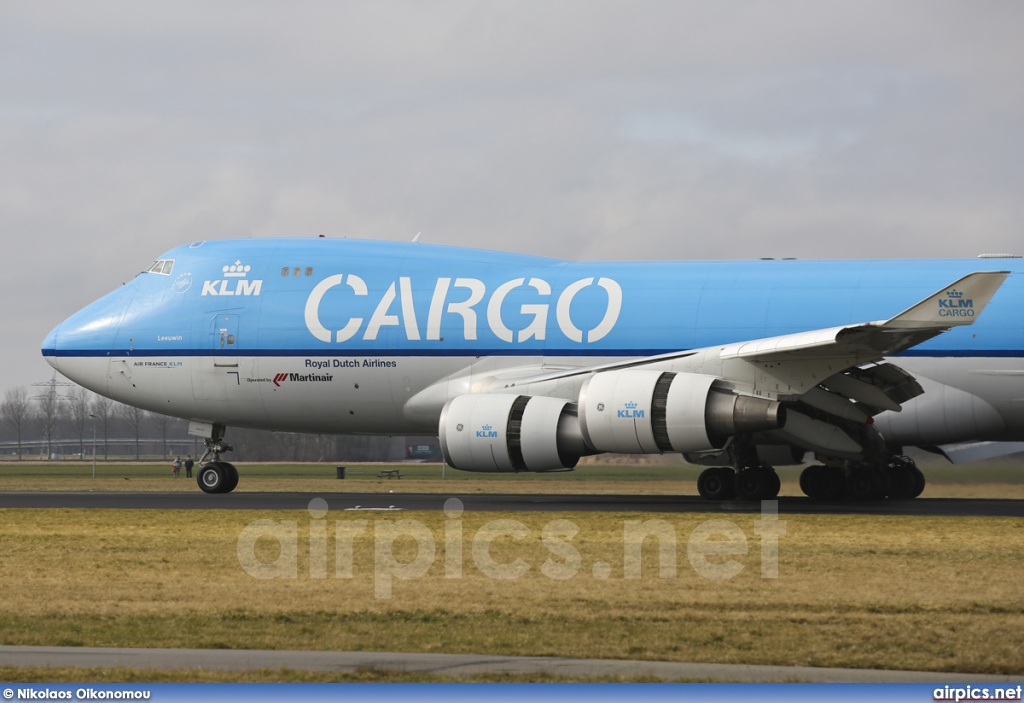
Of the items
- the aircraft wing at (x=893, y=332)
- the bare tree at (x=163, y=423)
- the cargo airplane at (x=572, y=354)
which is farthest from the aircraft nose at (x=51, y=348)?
the bare tree at (x=163, y=423)

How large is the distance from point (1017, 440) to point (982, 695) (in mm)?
18819

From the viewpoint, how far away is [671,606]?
1142cm

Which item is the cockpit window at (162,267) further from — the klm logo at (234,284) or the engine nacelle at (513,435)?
the engine nacelle at (513,435)

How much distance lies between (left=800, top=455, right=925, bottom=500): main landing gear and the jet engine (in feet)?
15.3

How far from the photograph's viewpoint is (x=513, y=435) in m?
22.5

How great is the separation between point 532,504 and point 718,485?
4.00m

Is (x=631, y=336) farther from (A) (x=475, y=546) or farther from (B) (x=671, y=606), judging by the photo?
(B) (x=671, y=606)

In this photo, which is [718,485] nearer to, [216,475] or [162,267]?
[216,475]

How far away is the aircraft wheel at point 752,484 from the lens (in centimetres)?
2449

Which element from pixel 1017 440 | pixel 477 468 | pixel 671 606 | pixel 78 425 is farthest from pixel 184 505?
pixel 78 425

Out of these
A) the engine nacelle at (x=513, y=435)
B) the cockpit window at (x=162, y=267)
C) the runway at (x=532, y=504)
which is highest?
the cockpit window at (x=162, y=267)

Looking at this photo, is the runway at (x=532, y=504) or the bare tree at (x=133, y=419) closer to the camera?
the runway at (x=532, y=504)

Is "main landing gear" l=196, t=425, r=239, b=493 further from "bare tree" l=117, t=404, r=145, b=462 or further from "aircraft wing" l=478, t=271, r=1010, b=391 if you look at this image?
"bare tree" l=117, t=404, r=145, b=462

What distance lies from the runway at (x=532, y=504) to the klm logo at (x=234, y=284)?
4482 mm
